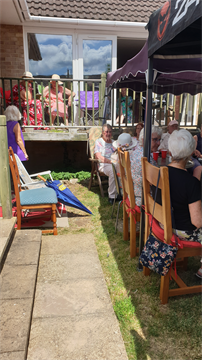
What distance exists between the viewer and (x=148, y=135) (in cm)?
265

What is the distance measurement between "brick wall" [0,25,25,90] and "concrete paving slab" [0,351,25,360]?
7.19 m

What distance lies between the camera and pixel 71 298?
7.47 ft

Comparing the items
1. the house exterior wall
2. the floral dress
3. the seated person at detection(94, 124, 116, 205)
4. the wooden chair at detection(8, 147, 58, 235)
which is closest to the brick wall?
the house exterior wall

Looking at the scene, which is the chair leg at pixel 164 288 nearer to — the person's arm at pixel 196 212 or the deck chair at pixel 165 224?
the deck chair at pixel 165 224

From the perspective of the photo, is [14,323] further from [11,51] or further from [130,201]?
[11,51]

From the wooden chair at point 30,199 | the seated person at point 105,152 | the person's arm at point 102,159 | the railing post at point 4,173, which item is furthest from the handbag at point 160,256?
the person's arm at point 102,159

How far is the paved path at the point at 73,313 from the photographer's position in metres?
1.76

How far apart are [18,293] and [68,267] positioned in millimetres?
673

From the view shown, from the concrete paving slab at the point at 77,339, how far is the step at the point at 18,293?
10 centimetres

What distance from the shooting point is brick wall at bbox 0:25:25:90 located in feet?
23.7

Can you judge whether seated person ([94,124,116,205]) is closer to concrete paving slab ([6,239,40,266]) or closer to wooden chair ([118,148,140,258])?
wooden chair ([118,148,140,258])

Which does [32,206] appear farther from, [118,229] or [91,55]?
[91,55]

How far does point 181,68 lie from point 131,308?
10.6 feet

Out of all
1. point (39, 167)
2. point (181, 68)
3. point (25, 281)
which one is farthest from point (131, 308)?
point (39, 167)
